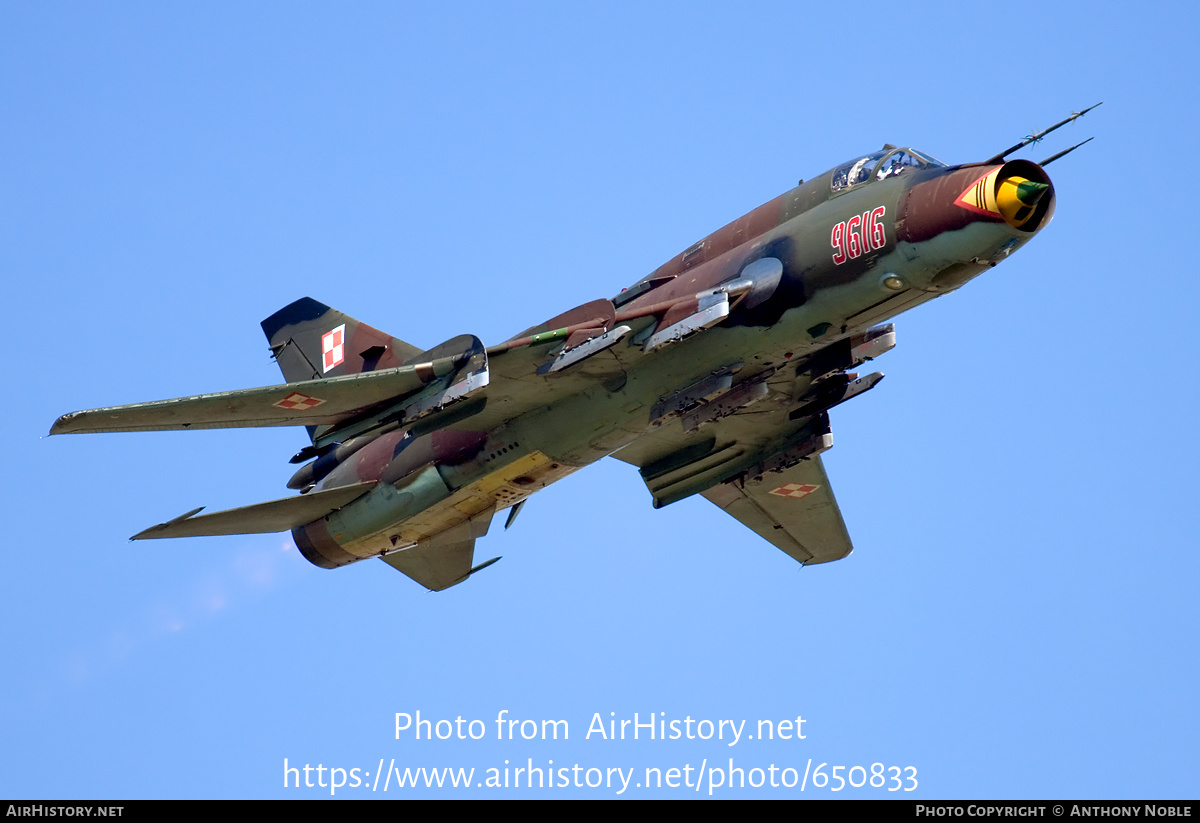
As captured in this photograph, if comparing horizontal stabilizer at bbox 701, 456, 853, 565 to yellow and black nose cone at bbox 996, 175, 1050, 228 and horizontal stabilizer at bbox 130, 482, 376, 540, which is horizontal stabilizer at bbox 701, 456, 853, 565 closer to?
horizontal stabilizer at bbox 130, 482, 376, 540

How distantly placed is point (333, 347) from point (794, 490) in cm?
906

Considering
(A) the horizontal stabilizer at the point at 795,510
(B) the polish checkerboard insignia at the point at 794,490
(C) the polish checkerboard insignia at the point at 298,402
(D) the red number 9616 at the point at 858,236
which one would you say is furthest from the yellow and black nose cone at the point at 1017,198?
(C) the polish checkerboard insignia at the point at 298,402

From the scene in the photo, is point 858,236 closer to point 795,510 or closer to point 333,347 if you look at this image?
point 795,510

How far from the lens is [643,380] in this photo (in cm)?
2284

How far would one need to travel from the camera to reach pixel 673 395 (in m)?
22.8

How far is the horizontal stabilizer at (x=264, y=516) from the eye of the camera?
2500 centimetres

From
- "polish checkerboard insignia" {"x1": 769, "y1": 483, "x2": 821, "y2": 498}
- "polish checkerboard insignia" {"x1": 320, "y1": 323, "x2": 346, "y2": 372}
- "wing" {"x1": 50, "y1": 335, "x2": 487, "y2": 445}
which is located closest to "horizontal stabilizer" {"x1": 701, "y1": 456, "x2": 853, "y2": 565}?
"polish checkerboard insignia" {"x1": 769, "y1": 483, "x2": 821, "y2": 498}

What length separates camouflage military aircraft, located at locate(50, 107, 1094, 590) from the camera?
68.3ft

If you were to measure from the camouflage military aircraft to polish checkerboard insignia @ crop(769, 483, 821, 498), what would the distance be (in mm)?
602

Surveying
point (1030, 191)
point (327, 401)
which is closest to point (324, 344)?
point (327, 401)

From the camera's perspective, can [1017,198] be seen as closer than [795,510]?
Yes

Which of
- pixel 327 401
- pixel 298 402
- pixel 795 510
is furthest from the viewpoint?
pixel 795 510

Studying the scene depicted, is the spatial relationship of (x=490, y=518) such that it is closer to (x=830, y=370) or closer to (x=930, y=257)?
(x=830, y=370)

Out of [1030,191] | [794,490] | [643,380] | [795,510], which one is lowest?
[643,380]
